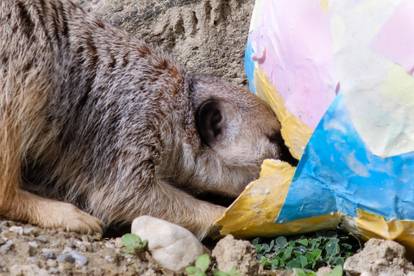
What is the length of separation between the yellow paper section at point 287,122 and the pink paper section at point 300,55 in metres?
0.03

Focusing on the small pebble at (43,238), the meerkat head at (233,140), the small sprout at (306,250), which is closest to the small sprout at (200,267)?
the small sprout at (306,250)

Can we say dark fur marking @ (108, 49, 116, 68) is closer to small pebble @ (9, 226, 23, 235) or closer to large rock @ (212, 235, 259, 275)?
small pebble @ (9, 226, 23, 235)

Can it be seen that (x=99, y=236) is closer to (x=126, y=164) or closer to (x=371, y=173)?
(x=126, y=164)

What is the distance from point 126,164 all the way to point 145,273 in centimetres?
65

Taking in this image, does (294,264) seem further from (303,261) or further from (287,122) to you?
(287,122)

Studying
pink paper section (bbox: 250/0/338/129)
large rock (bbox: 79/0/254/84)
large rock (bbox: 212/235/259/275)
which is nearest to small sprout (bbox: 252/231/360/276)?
large rock (bbox: 212/235/259/275)

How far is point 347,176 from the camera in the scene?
2.41 meters

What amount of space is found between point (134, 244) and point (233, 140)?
2.80 ft

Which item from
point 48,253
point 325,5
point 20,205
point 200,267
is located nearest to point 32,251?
point 48,253

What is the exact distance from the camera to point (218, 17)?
4062 mm

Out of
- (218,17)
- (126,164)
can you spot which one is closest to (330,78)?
(126,164)

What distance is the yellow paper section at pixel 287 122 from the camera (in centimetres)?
257

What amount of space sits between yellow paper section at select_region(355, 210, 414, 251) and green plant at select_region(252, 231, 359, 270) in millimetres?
159

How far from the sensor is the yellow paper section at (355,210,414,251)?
2.42 metres
